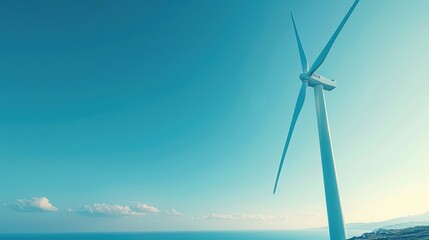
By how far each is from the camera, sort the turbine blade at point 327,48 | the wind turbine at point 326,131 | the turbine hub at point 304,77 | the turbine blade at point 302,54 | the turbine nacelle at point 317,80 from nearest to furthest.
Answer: the wind turbine at point 326,131
the turbine blade at point 327,48
the turbine hub at point 304,77
the turbine nacelle at point 317,80
the turbine blade at point 302,54

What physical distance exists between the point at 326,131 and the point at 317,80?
14.7 metres

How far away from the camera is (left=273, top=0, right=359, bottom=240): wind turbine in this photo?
47.5 m

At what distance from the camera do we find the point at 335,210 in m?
47.6

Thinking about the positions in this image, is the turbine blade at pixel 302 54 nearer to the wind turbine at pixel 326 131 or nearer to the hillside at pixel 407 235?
the wind turbine at pixel 326 131

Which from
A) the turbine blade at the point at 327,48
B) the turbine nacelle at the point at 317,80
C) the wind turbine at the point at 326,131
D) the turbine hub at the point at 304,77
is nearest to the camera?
the wind turbine at the point at 326,131

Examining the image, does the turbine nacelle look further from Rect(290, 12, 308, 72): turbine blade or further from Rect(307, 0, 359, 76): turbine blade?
Rect(290, 12, 308, 72): turbine blade

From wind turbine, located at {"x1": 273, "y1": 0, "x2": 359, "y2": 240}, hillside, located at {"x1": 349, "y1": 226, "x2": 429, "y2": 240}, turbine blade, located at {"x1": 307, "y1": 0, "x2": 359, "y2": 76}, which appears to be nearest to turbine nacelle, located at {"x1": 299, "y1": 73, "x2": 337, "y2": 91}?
wind turbine, located at {"x1": 273, "y1": 0, "x2": 359, "y2": 240}

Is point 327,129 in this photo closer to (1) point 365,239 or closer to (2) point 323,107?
(2) point 323,107

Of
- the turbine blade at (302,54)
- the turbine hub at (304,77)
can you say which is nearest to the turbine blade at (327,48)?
the turbine hub at (304,77)

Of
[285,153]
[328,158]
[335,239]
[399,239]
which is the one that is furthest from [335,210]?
[399,239]

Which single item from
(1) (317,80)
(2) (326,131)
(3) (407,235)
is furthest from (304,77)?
(3) (407,235)

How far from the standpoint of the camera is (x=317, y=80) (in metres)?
60.8

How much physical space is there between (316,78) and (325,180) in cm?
2467

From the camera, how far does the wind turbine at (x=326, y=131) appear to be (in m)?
47.5
